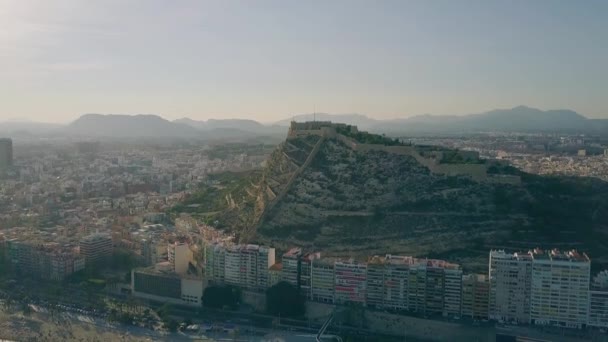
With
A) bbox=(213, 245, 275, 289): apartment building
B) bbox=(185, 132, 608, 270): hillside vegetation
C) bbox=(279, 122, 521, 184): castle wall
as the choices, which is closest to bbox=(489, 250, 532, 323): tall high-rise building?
bbox=(185, 132, 608, 270): hillside vegetation

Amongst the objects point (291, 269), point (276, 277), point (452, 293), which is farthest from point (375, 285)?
point (276, 277)

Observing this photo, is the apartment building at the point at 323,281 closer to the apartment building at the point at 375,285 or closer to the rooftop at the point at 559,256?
the apartment building at the point at 375,285

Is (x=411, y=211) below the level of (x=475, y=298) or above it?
above

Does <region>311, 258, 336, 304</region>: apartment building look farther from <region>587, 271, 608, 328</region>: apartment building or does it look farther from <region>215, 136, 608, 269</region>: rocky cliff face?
<region>587, 271, 608, 328</region>: apartment building

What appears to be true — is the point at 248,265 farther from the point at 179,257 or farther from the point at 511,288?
the point at 511,288

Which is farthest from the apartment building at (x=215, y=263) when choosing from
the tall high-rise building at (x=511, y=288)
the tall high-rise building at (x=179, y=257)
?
the tall high-rise building at (x=511, y=288)
